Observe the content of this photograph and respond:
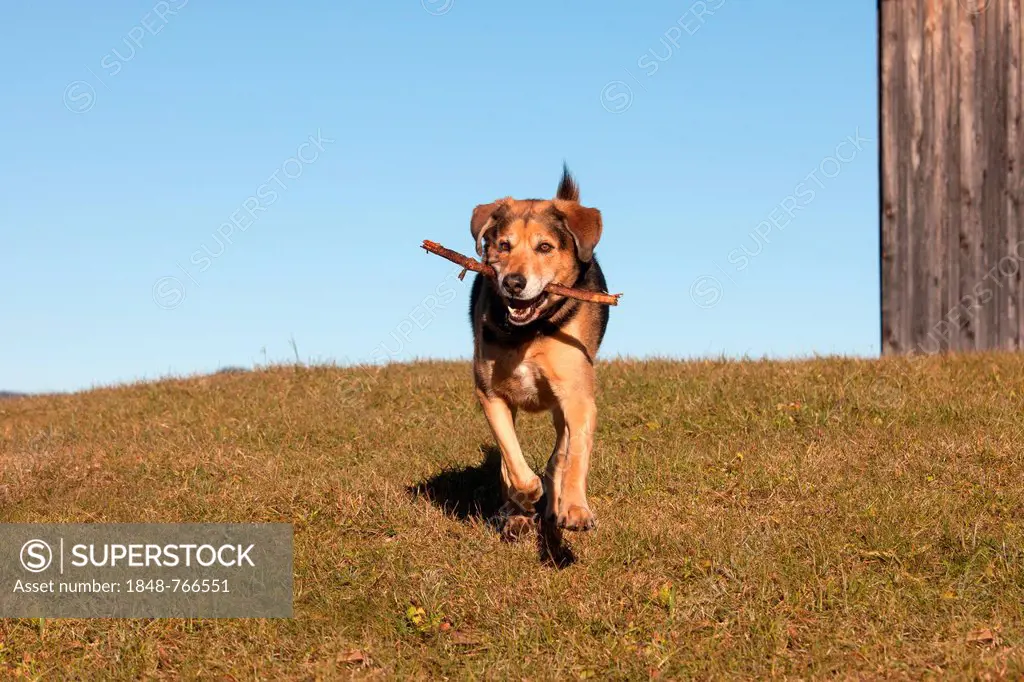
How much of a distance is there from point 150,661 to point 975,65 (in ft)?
46.3

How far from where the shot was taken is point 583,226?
721cm

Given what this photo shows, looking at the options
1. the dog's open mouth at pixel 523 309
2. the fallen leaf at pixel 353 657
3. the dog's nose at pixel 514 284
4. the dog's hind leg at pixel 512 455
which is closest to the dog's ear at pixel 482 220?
the dog's open mouth at pixel 523 309

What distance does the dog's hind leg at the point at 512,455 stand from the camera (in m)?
6.87

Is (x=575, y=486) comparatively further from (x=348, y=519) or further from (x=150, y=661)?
(x=150, y=661)

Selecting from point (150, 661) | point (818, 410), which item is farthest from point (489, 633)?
point (818, 410)

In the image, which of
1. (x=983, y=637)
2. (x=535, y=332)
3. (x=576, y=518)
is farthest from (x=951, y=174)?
(x=576, y=518)

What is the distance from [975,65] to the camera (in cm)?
1523

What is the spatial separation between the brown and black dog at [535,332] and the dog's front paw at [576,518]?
414 mm

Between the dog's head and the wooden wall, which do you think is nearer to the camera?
the dog's head

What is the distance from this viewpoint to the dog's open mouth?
6891mm

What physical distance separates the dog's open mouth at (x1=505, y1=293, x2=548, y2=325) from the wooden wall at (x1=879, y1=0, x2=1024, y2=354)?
1035 centimetres

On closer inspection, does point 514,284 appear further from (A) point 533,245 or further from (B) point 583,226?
(B) point 583,226

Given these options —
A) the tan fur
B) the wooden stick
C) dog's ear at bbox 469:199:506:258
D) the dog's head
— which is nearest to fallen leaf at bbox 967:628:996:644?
the tan fur

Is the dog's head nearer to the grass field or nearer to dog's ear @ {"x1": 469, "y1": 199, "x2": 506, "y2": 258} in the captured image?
dog's ear @ {"x1": 469, "y1": 199, "x2": 506, "y2": 258}
